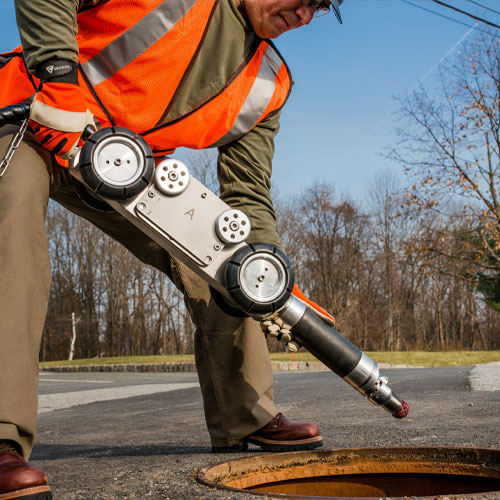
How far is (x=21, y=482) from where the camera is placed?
121 cm

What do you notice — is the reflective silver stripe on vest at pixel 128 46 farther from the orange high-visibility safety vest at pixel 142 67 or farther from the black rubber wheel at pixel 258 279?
the black rubber wheel at pixel 258 279

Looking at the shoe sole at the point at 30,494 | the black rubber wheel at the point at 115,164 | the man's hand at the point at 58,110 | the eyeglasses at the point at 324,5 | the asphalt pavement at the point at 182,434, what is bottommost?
the asphalt pavement at the point at 182,434

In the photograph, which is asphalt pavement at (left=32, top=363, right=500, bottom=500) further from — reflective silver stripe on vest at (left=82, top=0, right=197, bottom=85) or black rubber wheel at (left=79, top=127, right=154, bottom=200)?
reflective silver stripe on vest at (left=82, top=0, right=197, bottom=85)

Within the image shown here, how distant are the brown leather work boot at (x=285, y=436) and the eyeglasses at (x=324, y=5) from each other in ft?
5.11

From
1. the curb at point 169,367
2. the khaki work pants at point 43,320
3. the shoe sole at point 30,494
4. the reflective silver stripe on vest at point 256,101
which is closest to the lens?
the shoe sole at point 30,494

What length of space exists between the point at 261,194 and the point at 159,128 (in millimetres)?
540

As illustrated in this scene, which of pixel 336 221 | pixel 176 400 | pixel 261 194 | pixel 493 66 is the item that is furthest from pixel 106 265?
pixel 261 194

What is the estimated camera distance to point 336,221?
33.2m

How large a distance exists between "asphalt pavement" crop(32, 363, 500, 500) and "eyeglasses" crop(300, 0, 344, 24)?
5.29 ft

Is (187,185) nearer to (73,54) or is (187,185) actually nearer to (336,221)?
(73,54)

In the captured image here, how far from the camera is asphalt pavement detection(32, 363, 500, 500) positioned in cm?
145

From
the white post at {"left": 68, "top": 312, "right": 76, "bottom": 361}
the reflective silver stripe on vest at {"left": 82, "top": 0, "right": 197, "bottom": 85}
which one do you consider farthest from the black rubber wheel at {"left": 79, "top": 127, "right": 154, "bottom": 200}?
the white post at {"left": 68, "top": 312, "right": 76, "bottom": 361}

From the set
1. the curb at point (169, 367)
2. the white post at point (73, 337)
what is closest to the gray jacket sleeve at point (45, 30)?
the curb at point (169, 367)

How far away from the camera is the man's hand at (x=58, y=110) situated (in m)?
1.60
